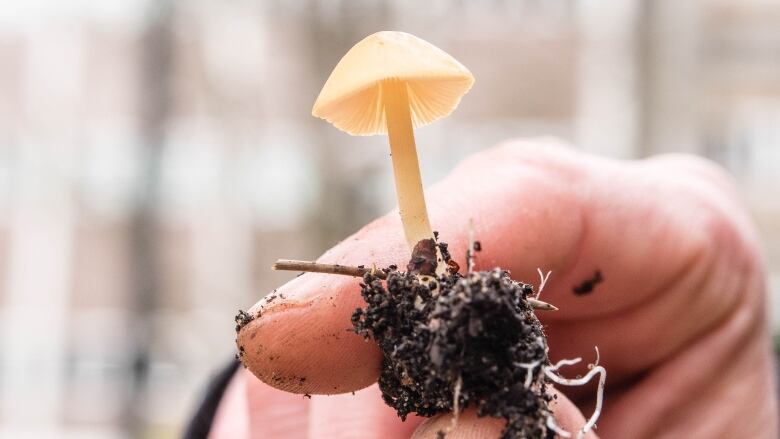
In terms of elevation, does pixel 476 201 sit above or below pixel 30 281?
above

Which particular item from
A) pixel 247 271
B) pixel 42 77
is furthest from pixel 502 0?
pixel 42 77

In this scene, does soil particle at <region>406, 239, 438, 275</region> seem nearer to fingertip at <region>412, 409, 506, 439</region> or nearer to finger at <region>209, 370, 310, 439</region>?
fingertip at <region>412, 409, 506, 439</region>

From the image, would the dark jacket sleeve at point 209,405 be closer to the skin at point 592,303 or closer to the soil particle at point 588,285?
the skin at point 592,303

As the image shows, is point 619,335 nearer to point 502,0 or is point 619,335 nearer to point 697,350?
point 697,350

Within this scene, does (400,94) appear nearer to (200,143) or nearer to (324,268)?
(324,268)

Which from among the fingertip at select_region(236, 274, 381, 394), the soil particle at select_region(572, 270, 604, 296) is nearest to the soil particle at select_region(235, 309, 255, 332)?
the fingertip at select_region(236, 274, 381, 394)

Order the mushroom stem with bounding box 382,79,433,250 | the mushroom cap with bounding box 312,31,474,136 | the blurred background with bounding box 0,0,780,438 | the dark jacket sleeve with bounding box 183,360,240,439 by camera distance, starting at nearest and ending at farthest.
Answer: the mushroom cap with bounding box 312,31,474,136
the mushroom stem with bounding box 382,79,433,250
the dark jacket sleeve with bounding box 183,360,240,439
the blurred background with bounding box 0,0,780,438

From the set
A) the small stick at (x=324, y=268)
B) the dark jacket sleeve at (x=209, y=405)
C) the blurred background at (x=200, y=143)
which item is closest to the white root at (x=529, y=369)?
the small stick at (x=324, y=268)
